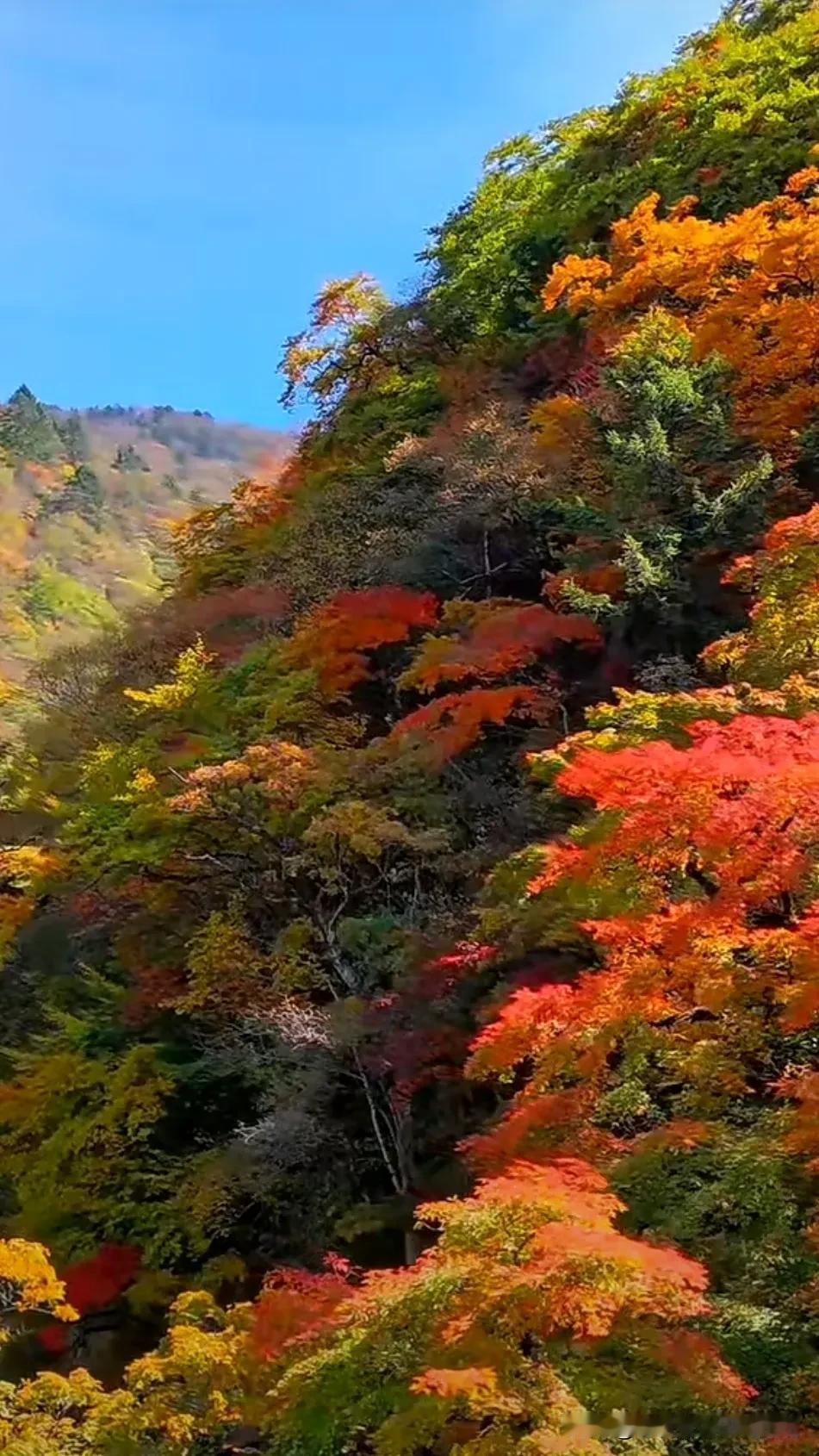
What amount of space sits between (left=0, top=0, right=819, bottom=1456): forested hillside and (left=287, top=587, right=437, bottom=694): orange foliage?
0.22 feet

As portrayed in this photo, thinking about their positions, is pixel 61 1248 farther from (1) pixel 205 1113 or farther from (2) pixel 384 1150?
(2) pixel 384 1150

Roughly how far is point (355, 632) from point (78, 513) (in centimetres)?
8788

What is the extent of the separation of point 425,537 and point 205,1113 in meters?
10.1

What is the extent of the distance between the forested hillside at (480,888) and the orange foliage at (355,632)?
7 centimetres

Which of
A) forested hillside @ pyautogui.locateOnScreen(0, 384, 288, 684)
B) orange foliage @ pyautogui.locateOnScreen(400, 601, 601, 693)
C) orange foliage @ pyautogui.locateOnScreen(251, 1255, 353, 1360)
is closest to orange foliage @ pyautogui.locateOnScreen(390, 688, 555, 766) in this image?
orange foliage @ pyautogui.locateOnScreen(400, 601, 601, 693)

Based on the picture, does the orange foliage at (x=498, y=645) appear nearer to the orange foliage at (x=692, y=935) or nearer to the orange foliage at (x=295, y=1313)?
the orange foliage at (x=692, y=935)

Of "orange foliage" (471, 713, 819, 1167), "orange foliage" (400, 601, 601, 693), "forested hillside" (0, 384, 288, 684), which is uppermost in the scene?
"forested hillside" (0, 384, 288, 684)

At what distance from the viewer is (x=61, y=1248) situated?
50.4ft

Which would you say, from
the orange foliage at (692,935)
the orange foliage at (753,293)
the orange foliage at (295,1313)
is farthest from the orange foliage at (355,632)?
the orange foliage at (295,1313)

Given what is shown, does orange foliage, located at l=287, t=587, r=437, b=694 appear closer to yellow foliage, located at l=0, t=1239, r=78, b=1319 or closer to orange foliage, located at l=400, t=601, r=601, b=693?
orange foliage, located at l=400, t=601, r=601, b=693

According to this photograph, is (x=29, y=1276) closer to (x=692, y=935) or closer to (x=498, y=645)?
(x=692, y=935)

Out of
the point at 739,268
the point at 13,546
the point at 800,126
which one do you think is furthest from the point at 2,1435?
the point at 13,546

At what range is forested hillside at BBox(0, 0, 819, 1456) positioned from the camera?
698 centimetres

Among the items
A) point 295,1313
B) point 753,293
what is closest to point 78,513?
point 753,293
